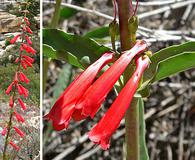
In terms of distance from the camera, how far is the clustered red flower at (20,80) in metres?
1.08

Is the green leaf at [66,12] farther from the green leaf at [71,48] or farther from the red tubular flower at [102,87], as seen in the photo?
the red tubular flower at [102,87]

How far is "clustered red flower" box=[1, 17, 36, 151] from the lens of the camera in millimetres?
1076

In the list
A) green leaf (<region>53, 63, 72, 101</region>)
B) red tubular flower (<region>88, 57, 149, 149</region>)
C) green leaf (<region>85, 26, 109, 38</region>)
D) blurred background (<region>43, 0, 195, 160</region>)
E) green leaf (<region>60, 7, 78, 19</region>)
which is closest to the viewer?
red tubular flower (<region>88, 57, 149, 149</region>)

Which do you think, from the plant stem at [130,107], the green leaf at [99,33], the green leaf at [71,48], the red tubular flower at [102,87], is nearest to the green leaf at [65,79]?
the green leaf at [99,33]

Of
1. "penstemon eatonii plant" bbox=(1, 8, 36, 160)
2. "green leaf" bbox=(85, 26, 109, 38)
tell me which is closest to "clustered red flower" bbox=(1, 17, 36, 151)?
"penstemon eatonii plant" bbox=(1, 8, 36, 160)

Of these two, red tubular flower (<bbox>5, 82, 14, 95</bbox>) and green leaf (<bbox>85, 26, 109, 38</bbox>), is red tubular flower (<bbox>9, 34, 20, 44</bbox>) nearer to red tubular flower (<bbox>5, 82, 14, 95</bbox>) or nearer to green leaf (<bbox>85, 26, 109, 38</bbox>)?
red tubular flower (<bbox>5, 82, 14, 95</bbox>)

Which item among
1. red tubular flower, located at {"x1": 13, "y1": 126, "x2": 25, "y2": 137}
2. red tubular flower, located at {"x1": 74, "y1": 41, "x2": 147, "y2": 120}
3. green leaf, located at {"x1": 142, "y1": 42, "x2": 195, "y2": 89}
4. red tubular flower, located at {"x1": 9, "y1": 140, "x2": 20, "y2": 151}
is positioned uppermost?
green leaf, located at {"x1": 142, "y1": 42, "x2": 195, "y2": 89}

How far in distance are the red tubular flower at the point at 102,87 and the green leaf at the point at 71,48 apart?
11cm

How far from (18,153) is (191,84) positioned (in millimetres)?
1584

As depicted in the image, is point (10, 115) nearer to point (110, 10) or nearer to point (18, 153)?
point (18, 153)

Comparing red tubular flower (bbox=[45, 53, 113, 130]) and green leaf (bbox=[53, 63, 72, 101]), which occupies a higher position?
green leaf (bbox=[53, 63, 72, 101])

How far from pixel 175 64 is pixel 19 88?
13.5 inches

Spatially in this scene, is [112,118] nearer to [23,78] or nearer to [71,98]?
[71,98]

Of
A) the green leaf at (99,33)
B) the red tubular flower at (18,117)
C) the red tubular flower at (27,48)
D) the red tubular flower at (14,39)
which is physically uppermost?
the green leaf at (99,33)
